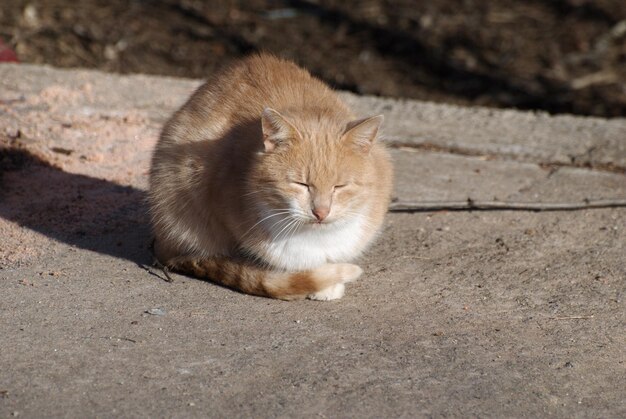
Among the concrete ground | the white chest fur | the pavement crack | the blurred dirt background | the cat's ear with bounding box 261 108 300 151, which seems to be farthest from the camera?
the blurred dirt background

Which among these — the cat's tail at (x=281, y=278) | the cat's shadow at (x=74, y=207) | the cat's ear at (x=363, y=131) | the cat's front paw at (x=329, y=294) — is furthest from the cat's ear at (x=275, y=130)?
the cat's shadow at (x=74, y=207)

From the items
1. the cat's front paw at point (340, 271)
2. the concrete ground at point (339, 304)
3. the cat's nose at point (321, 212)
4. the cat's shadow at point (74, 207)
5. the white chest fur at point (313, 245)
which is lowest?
the cat's shadow at point (74, 207)

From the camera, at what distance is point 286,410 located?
10.4 ft

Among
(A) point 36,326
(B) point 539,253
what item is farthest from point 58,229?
(B) point 539,253

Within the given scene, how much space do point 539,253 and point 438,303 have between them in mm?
848

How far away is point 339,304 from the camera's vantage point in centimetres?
405

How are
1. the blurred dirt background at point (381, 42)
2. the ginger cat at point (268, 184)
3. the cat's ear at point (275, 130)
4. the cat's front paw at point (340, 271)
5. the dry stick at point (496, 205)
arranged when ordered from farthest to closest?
the blurred dirt background at point (381, 42), the dry stick at point (496, 205), the cat's front paw at point (340, 271), the ginger cat at point (268, 184), the cat's ear at point (275, 130)

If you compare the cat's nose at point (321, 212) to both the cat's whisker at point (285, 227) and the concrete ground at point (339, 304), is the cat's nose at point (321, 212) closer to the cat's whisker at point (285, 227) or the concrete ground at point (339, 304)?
the cat's whisker at point (285, 227)

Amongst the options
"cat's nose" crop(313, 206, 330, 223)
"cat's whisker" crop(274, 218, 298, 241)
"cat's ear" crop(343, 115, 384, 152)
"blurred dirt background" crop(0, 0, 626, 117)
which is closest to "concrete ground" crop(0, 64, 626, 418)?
"cat's whisker" crop(274, 218, 298, 241)

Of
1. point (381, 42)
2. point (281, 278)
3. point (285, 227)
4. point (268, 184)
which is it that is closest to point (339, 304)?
point (281, 278)

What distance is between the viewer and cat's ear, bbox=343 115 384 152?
3.80 meters

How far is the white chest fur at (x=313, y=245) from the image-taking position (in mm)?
3906

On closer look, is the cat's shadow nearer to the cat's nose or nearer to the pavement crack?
the cat's nose

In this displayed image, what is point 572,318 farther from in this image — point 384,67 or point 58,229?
point 384,67
